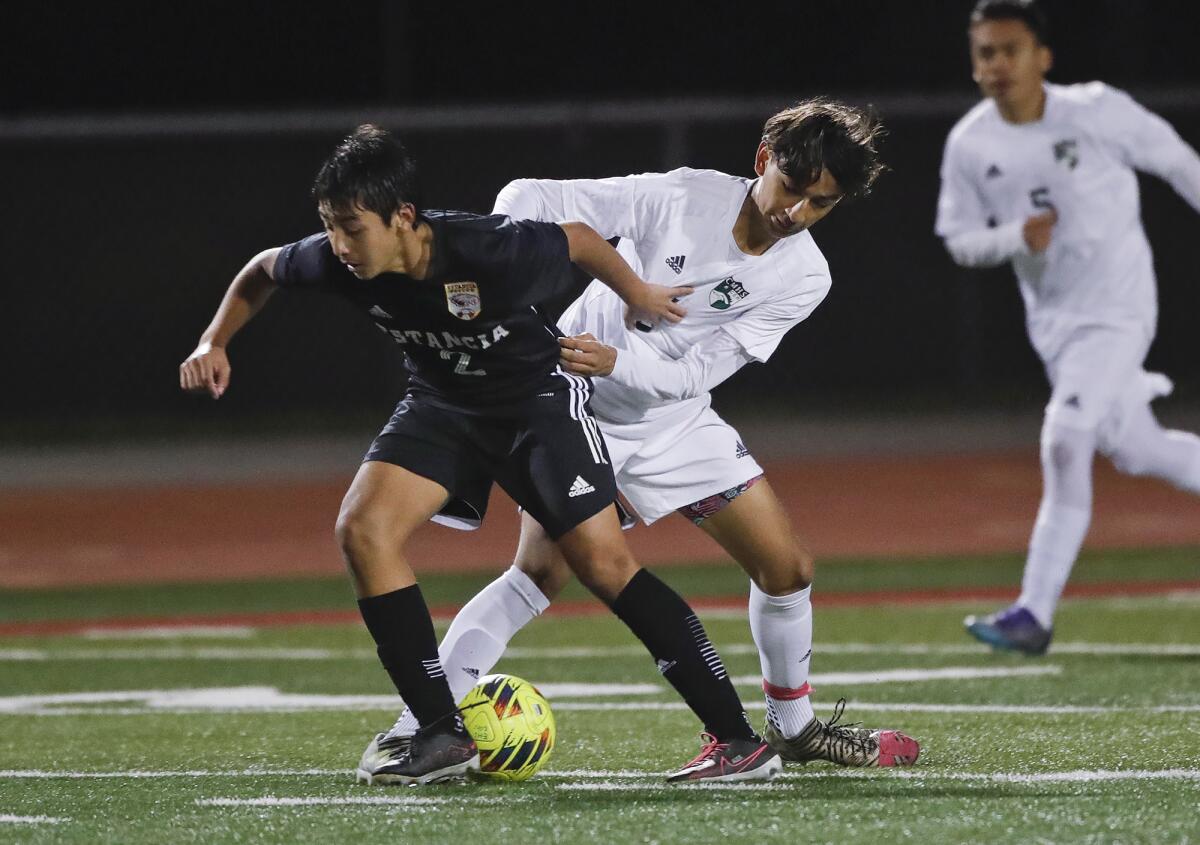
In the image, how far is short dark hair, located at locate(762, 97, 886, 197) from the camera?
509cm

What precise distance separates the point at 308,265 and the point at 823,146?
1.38 meters

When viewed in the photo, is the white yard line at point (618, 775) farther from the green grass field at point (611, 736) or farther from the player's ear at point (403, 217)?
the player's ear at point (403, 217)

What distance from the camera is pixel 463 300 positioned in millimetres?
4863

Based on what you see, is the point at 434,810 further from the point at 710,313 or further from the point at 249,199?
the point at 249,199

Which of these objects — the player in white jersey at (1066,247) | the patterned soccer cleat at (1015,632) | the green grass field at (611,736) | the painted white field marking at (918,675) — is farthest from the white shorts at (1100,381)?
the painted white field marking at (918,675)

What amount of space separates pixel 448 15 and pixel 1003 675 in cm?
1847

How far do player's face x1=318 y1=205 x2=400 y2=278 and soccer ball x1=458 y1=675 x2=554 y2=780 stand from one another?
47.5 inches

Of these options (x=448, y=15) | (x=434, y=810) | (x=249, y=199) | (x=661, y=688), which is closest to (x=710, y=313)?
(x=434, y=810)

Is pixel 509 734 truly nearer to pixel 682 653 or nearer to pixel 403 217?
pixel 682 653

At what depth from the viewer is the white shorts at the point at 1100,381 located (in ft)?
25.4

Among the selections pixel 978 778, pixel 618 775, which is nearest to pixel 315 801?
pixel 618 775

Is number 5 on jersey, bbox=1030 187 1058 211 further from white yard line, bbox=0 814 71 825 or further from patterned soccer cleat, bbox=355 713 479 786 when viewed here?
white yard line, bbox=0 814 71 825

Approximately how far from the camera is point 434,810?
4531mm

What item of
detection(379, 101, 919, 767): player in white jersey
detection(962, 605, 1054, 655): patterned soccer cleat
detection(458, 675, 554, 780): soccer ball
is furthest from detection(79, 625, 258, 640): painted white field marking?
detection(458, 675, 554, 780): soccer ball
